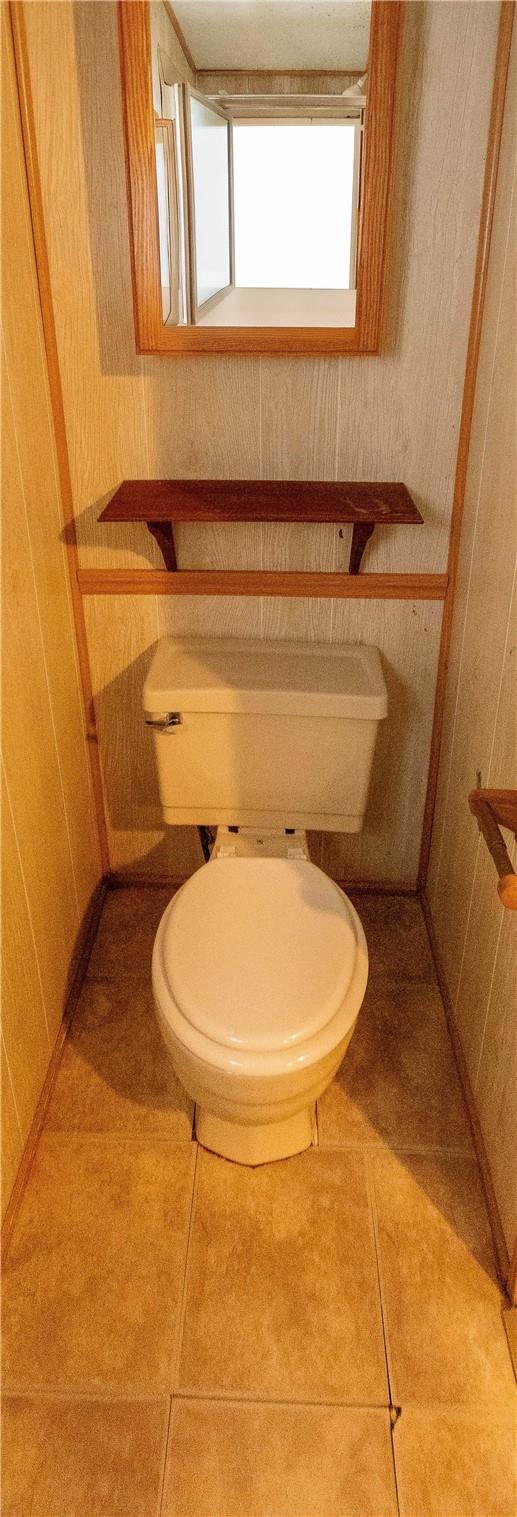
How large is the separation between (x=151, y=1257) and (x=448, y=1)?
1.97 meters

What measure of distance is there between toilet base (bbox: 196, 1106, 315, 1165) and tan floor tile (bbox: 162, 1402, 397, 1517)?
360 millimetres

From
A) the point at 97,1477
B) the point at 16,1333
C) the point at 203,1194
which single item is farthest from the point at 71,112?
the point at 97,1477

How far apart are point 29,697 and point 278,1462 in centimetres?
116

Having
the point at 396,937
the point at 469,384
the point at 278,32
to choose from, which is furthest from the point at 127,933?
the point at 278,32

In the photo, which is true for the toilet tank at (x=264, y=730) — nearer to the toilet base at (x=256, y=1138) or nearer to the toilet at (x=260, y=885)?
the toilet at (x=260, y=885)

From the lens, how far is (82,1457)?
1.18m

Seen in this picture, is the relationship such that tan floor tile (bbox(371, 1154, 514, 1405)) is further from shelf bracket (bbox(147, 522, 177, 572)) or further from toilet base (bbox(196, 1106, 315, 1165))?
shelf bracket (bbox(147, 522, 177, 572))

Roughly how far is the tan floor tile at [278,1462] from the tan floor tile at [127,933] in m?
0.85

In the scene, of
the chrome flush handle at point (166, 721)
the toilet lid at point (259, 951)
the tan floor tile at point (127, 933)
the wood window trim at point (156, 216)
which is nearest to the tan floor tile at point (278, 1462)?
the toilet lid at point (259, 951)

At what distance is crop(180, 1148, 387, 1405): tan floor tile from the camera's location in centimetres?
125

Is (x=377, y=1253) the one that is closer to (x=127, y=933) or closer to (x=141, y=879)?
(x=127, y=933)

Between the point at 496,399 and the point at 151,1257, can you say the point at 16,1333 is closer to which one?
the point at 151,1257

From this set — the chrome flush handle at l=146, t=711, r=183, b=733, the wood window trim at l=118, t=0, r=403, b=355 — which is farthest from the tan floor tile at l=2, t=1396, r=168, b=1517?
the wood window trim at l=118, t=0, r=403, b=355

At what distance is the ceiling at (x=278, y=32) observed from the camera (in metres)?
1.33
